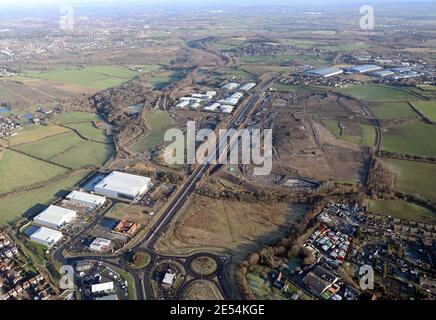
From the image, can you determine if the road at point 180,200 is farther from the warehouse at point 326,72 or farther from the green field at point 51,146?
the warehouse at point 326,72

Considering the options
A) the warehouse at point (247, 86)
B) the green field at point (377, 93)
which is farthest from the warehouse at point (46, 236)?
the green field at point (377, 93)

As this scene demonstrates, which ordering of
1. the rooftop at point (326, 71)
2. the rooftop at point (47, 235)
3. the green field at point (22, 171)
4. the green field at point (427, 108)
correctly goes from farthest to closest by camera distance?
1. the rooftop at point (326, 71)
2. the green field at point (427, 108)
3. the green field at point (22, 171)
4. the rooftop at point (47, 235)

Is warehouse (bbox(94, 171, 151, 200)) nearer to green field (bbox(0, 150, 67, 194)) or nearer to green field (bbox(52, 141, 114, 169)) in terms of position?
green field (bbox(52, 141, 114, 169))

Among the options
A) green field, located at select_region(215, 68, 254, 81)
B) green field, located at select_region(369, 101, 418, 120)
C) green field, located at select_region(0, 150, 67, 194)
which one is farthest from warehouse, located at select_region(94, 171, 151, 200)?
green field, located at select_region(215, 68, 254, 81)

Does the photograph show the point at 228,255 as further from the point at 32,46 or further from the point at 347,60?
the point at 32,46

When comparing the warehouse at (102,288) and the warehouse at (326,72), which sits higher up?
the warehouse at (326,72)
